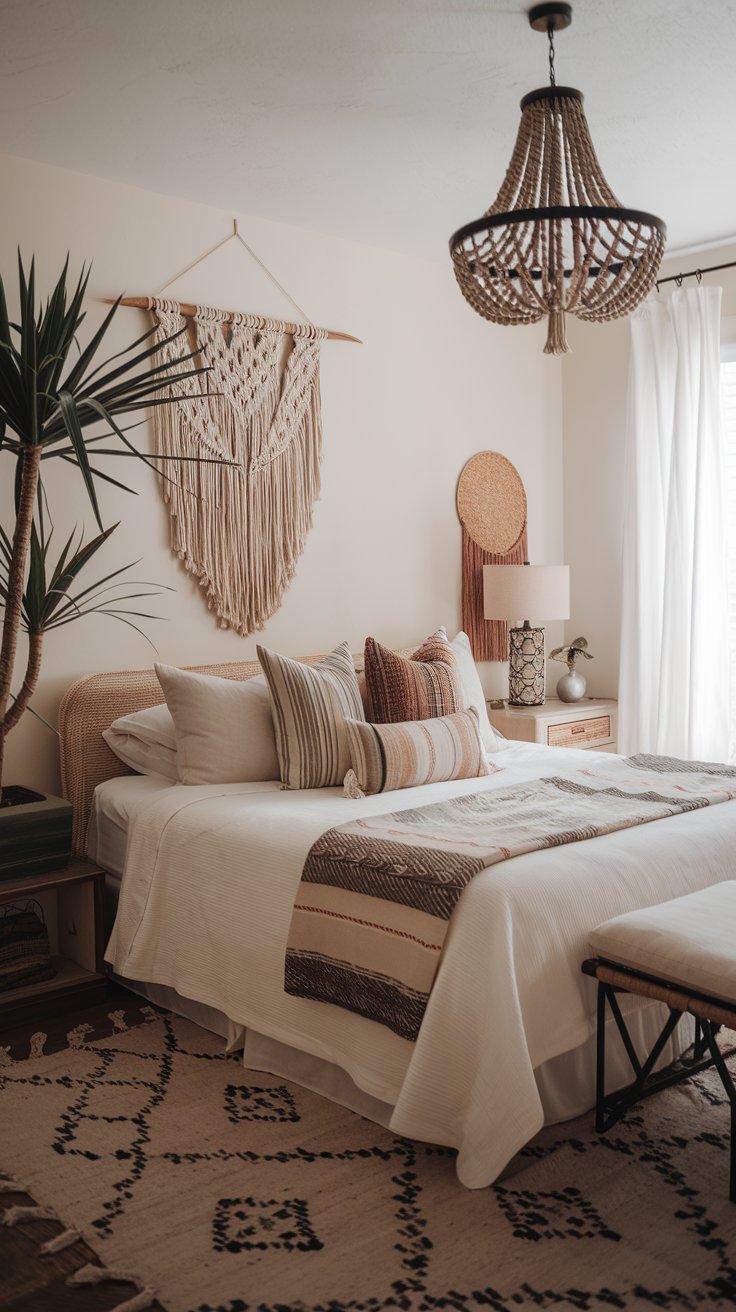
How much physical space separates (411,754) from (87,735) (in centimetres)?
A: 108

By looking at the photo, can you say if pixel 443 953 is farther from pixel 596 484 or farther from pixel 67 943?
pixel 596 484

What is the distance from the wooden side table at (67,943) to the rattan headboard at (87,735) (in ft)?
0.81

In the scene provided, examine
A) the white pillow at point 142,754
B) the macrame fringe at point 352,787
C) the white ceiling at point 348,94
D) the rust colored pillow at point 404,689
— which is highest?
the white ceiling at point 348,94

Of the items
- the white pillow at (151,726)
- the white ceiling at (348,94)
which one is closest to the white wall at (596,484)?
the white ceiling at (348,94)

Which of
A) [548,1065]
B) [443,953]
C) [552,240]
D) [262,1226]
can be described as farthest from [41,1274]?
[552,240]

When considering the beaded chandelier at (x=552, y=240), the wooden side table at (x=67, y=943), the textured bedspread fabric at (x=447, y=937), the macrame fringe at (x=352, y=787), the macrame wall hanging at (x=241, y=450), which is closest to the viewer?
the textured bedspread fabric at (x=447, y=937)

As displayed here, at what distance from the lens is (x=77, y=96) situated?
9.69ft

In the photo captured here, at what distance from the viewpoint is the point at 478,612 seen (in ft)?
16.1

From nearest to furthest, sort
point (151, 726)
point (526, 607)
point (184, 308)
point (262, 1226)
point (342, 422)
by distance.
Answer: point (262, 1226) < point (151, 726) < point (184, 308) < point (342, 422) < point (526, 607)

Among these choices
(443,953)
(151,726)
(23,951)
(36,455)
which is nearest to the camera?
(443,953)

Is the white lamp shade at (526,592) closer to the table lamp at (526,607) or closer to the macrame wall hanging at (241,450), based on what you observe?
the table lamp at (526,607)

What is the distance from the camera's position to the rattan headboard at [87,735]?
11.3 feet

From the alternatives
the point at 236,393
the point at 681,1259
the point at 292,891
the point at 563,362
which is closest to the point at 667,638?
the point at 563,362

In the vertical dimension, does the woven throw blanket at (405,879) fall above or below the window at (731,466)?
below
